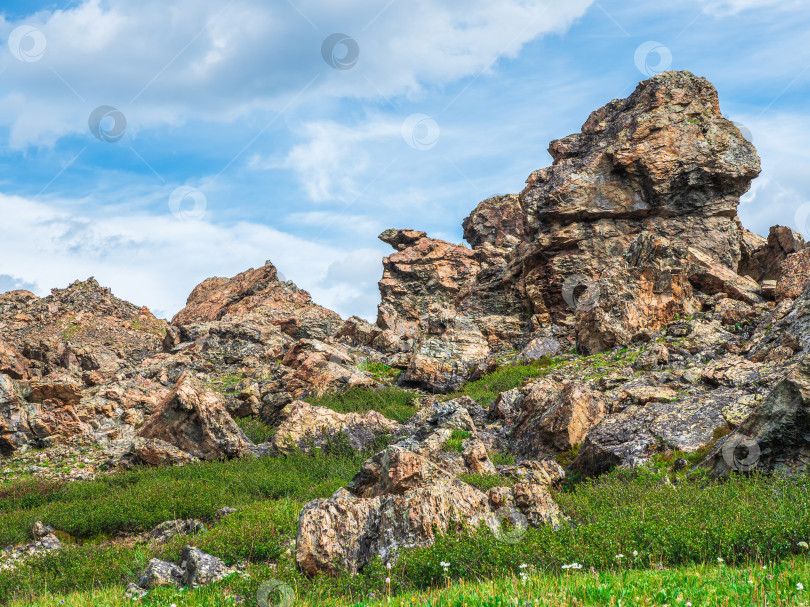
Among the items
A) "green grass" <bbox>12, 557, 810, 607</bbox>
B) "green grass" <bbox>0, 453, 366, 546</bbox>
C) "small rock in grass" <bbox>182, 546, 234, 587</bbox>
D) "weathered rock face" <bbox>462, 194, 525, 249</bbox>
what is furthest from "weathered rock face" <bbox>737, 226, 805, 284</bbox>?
"small rock in grass" <bbox>182, 546, 234, 587</bbox>

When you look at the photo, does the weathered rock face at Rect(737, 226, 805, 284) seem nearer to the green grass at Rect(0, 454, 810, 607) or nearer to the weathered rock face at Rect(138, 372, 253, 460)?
the green grass at Rect(0, 454, 810, 607)

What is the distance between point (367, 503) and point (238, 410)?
20643mm

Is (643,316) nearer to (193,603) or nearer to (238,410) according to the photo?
(238,410)

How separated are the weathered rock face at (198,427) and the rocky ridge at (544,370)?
0.08m

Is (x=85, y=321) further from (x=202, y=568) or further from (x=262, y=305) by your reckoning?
(x=202, y=568)

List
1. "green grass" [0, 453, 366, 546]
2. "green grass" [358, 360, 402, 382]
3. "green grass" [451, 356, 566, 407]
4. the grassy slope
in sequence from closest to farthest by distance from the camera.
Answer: the grassy slope < "green grass" [0, 453, 366, 546] < "green grass" [451, 356, 566, 407] < "green grass" [358, 360, 402, 382]

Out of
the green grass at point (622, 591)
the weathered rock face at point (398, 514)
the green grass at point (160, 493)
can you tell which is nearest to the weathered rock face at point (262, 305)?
the green grass at point (160, 493)

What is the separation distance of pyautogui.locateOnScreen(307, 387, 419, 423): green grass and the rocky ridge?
37.4 inches

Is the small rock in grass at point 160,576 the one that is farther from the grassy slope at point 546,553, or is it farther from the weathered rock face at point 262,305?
the weathered rock face at point 262,305

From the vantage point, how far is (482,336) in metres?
38.1

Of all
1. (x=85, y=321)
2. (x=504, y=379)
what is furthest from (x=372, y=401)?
(x=85, y=321)

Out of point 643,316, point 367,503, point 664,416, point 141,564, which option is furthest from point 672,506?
point 643,316

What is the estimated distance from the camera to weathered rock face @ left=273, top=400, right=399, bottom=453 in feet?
74.1

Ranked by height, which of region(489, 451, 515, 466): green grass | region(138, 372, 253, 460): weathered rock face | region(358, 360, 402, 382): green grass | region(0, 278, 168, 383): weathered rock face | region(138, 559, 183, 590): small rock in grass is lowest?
region(138, 559, 183, 590): small rock in grass
